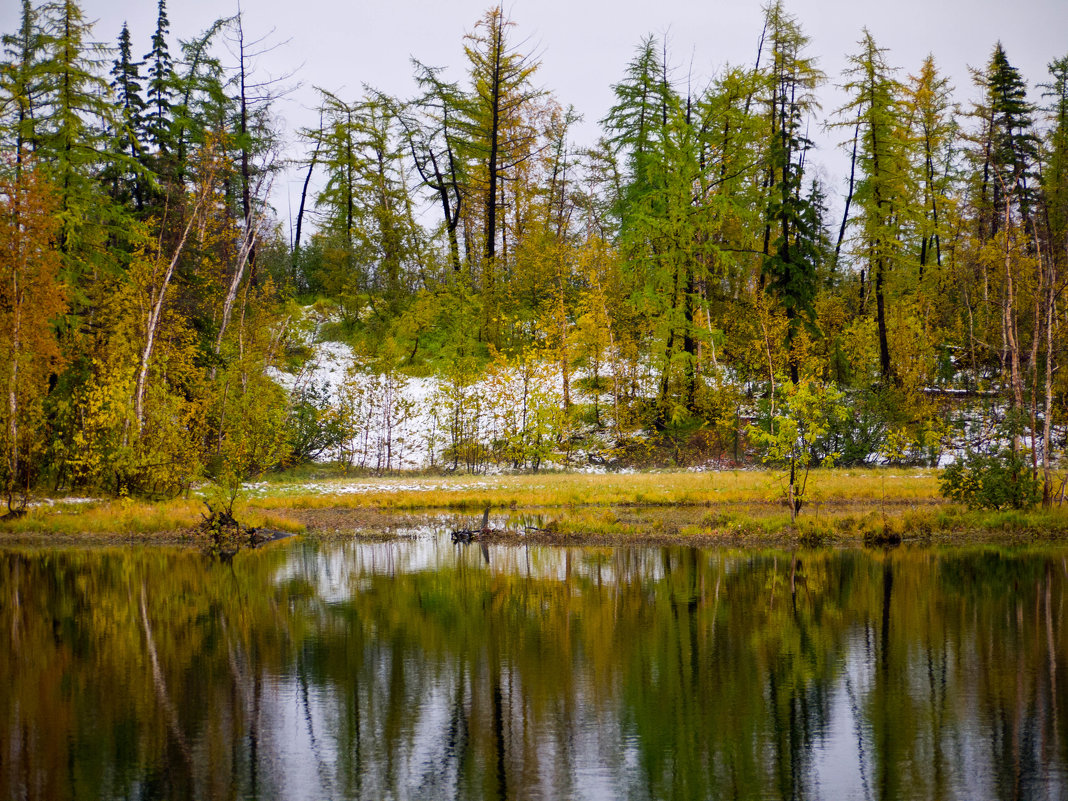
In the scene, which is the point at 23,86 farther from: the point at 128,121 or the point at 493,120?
the point at 493,120

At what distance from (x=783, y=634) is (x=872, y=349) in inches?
1557

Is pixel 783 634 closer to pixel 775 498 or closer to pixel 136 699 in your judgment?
pixel 136 699

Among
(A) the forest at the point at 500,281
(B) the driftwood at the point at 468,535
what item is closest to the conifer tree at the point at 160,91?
(A) the forest at the point at 500,281

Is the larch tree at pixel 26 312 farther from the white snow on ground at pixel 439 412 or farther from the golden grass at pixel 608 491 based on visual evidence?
the white snow on ground at pixel 439 412

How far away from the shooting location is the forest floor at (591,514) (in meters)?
25.0

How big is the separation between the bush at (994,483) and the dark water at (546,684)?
231 inches

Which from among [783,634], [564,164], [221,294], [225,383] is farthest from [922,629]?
[564,164]

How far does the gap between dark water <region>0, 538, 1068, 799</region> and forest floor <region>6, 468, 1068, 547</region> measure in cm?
436

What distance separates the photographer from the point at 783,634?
14406 millimetres

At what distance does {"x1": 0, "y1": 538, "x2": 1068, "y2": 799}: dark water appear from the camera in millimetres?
8961

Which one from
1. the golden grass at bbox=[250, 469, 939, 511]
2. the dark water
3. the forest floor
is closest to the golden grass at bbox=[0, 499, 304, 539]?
the forest floor

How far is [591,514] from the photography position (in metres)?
29.2

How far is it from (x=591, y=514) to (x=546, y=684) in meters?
17.2

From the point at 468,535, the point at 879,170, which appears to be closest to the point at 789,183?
the point at 879,170
